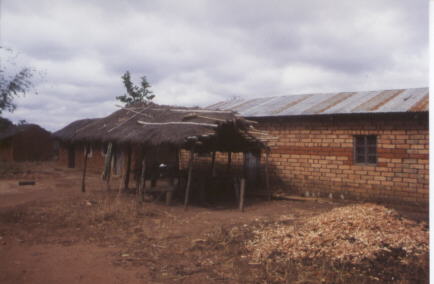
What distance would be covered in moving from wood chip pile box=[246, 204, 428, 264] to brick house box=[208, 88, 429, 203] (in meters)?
3.30

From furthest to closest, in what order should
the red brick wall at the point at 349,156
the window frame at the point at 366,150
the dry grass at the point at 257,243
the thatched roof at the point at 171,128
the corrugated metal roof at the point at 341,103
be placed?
the window frame at the point at 366,150 → the corrugated metal roof at the point at 341,103 → the red brick wall at the point at 349,156 → the thatched roof at the point at 171,128 → the dry grass at the point at 257,243

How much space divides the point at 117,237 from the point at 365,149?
7.88 m

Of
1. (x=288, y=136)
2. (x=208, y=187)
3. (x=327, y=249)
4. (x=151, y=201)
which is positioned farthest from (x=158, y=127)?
(x=327, y=249)

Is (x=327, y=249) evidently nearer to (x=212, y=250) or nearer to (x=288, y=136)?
(x=212, y=250)

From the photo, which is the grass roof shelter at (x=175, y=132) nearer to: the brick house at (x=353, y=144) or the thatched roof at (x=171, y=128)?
the thatched roof at (x=171, y=128)

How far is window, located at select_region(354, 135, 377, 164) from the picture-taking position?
36.9 ft

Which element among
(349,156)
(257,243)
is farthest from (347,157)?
(257,243)

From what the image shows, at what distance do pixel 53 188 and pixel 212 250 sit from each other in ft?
35.0

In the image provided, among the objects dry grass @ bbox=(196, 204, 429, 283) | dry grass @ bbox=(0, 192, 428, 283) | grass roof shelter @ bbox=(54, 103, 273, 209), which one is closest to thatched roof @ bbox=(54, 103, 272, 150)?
grass roof shelter @ bbox=(54, 103, 273, 209)

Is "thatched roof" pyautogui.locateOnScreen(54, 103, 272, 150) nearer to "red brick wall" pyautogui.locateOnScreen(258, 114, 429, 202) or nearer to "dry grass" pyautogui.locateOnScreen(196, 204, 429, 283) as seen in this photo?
"red brick wall" pyautogui.locateOnScreen(258, 114, 429, 202)

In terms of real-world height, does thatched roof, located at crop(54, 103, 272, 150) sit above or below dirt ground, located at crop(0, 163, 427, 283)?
above

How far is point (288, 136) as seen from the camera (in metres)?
12.9

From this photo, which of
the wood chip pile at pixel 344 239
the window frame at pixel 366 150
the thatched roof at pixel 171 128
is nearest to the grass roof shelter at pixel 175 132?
the thatched roof at pixel 171 128

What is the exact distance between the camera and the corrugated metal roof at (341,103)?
10852 millimetres
